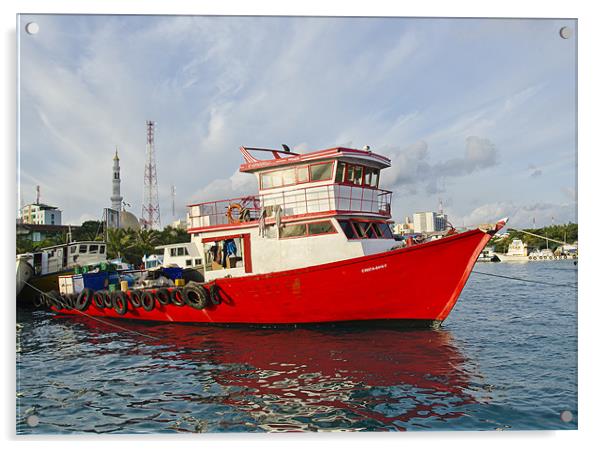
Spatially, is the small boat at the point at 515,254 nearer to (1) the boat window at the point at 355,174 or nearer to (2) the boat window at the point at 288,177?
(1) the boat window at the point at 355,174

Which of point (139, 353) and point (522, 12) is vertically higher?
point (522, 12)

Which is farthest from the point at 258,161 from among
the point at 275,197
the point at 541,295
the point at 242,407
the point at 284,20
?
the point at 541,295

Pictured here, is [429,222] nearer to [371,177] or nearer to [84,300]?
[371,177]

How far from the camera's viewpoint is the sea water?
519cm

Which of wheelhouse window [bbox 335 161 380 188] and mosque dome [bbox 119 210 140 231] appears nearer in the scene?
wheelhouse window [bbox 335 161 380 188]

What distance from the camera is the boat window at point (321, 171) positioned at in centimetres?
970

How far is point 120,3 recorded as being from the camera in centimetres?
582

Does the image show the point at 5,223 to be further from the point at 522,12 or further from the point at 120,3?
the point at 522,12

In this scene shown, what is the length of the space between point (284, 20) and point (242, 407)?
5277mm

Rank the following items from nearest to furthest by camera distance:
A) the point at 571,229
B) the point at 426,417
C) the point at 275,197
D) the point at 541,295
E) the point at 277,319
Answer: the point at 426,417, the point at 571,229, the point at 277,319, the point at 275,197, the point at 541,295

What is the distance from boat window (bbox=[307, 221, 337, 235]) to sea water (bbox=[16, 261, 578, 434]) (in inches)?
85.3

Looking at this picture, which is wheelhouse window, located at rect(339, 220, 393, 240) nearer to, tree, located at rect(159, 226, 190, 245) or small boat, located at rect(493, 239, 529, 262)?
tree, located at rect(159, 226, 190, 245)

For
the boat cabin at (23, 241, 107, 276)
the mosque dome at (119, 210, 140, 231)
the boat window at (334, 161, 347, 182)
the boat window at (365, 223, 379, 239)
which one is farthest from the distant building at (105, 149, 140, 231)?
the boat window at (365, 223, 379, 239)

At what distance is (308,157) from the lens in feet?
31.8
